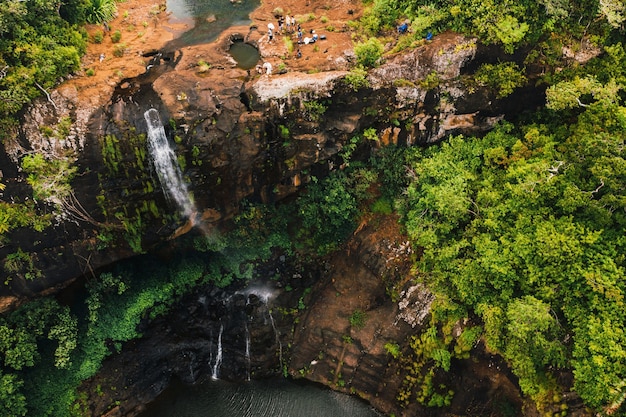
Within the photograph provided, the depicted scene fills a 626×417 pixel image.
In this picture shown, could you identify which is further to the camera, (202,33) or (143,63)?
(202,33)

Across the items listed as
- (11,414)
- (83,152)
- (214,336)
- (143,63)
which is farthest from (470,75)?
(11,414)

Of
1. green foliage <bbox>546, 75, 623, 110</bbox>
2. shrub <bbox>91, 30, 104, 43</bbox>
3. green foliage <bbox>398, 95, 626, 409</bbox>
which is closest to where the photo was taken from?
green foliage <bbox>398, 95, 626, 409</bbox>

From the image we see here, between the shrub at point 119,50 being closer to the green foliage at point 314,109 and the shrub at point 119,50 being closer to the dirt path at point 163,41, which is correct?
the dirt path at point 163,41

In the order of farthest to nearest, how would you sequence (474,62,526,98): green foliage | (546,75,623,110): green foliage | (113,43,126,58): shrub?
(113,43,126,58): shrub, (474,62,526,98): green foliage, (546,75,623,110): green foliage

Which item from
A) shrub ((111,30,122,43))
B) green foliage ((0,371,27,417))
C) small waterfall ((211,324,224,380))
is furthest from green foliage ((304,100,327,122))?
green foliage ((0,371,27,417))

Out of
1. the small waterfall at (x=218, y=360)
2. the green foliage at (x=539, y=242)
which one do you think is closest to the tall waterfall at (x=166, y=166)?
the small waterfall at (x=218, y=360)

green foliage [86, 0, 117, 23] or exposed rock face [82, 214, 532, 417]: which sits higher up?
green foliage [86, 0, 117, 23]

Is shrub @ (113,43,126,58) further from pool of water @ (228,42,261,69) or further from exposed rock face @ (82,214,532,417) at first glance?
exposed rock face @ (82,214,532,417)

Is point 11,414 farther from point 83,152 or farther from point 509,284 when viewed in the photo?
point 509,284
